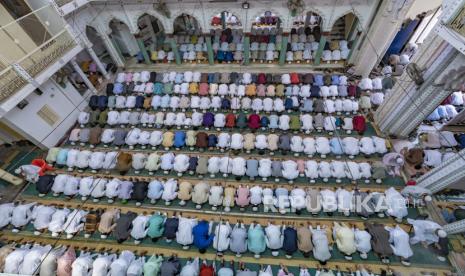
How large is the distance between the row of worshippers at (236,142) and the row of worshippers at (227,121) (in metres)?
0.62

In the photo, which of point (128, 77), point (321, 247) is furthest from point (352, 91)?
point (128, 77)

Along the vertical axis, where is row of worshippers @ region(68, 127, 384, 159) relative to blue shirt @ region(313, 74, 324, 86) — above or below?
below

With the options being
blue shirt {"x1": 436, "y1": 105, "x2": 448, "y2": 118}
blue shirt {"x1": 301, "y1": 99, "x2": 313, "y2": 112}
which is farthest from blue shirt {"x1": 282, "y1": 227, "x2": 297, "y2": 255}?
blue shirt {"x1": 436, "y1": 105, "x2": 448, "y2": 118}

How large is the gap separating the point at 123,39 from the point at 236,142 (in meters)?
11.4

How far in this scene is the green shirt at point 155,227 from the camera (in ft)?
29.2

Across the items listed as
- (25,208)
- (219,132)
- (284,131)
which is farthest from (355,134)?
(25,208)

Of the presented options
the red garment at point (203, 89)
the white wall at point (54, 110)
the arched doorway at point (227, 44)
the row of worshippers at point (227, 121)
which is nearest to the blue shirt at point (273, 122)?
the row of worshippers at point (227, 121)

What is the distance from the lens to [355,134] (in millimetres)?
11930

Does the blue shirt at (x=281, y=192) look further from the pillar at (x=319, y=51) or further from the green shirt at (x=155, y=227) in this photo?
the pillar at (x=319, y=51)

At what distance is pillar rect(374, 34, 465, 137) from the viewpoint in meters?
8.19

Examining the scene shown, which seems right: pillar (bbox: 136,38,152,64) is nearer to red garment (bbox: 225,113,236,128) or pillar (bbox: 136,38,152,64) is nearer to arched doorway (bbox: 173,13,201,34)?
arched doorway (bbox: 173,13,201,34)

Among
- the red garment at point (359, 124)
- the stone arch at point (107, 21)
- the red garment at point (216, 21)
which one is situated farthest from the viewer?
the red garment at point (216, 21)

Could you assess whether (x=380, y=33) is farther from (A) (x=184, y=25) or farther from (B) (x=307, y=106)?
(A) (x=184, y=25)

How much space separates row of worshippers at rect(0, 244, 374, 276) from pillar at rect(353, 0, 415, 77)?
10678 mm
